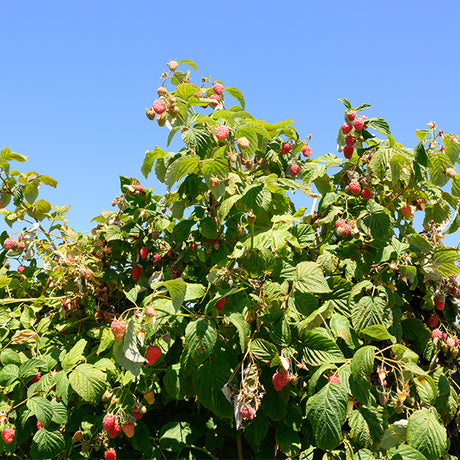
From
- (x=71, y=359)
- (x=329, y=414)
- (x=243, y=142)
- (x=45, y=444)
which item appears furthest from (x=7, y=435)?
(x=243, y=142)

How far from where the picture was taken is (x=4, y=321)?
2676 millimetres

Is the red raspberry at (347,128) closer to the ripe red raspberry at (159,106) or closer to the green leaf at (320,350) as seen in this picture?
the ripe red raspberry at (159,106)

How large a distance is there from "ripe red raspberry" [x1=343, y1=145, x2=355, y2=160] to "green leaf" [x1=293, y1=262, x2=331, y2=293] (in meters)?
0.85

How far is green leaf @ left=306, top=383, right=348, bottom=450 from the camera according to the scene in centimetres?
176

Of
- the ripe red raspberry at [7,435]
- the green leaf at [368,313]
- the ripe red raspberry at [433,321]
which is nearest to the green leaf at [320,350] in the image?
the green leaf at [368,313]

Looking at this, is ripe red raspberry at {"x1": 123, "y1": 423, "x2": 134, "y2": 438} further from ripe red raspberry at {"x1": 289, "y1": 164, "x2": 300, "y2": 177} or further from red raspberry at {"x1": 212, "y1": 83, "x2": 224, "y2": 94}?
red raspberry at {"x1": 212, "y1": 83, "x2": 224, "y2": 94}

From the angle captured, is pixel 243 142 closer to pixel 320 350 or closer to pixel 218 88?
pixel 218 88

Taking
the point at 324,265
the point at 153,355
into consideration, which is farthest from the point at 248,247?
the point at 153,355

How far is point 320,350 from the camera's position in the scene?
188 cm

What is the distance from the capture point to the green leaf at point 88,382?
2.09 m

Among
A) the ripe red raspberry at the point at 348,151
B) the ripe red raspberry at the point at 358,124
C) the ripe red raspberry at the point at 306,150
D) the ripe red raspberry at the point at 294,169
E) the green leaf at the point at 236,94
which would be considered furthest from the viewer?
the ripe red raspberry at the point at 306,150

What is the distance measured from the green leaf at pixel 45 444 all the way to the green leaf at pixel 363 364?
136 centimetres

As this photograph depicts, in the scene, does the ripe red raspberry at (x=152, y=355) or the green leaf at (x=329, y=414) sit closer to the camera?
the green leaf at (x=329, y=414)

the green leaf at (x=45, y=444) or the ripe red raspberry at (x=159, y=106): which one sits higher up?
the ripe red raspberry at (x=159, y=106)
